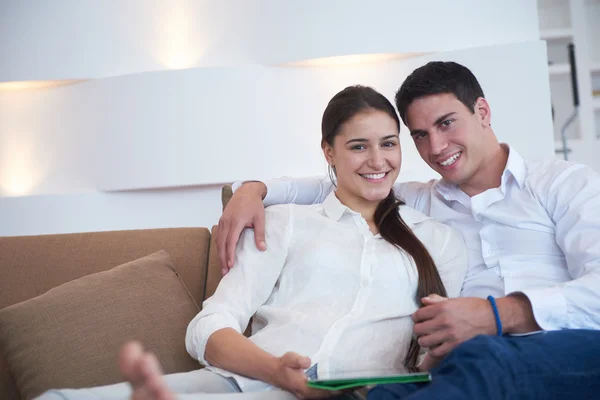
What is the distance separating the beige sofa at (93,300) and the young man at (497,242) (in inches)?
10.7

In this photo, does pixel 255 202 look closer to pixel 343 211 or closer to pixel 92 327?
pixel 343 211

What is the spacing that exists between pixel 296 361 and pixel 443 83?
37.4 inches

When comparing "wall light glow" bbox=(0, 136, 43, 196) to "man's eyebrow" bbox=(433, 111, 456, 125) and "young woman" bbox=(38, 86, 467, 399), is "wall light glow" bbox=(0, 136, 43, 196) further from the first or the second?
"man's eyebrow" bbox=(433, 111, 456, 125)

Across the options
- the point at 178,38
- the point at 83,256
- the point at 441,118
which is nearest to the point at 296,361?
the point at 441,118

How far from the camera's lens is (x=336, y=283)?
156 cm

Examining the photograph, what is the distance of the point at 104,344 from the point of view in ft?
5.33

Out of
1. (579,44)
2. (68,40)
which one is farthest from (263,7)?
(579,44)

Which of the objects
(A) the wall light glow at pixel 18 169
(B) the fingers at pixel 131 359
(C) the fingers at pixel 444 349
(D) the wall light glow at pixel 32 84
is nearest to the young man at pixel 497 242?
(C) the fingers at pixel 444 349

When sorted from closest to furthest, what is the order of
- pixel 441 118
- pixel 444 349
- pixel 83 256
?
pixel 444 349 → pixel 441 118 → pixel 83 256

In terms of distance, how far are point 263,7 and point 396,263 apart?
2.42m

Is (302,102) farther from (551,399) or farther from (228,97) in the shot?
(551,399)

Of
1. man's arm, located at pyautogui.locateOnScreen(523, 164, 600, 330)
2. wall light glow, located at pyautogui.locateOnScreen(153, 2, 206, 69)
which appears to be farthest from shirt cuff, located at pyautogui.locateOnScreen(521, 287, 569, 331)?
wall light glow, located at pyautogui.locateOnScreen(153, 2, 206, 69)

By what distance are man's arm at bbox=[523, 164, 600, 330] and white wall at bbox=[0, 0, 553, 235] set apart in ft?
5.94

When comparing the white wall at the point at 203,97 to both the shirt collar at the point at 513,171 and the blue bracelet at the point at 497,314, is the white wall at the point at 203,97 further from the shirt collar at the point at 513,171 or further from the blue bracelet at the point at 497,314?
the blue bracelet at the point at 497,314
